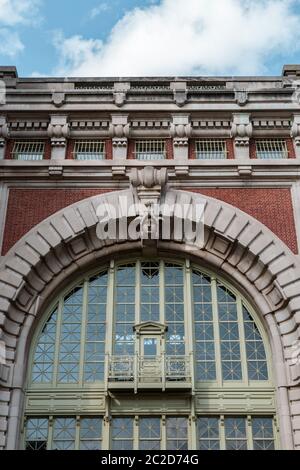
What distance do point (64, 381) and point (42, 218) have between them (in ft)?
16.5

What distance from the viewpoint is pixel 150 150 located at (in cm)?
2236

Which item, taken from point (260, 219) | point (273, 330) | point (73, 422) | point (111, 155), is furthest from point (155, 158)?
point (73, 422)

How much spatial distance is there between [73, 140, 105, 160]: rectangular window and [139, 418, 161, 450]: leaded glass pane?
28.2ft

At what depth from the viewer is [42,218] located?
2098cm

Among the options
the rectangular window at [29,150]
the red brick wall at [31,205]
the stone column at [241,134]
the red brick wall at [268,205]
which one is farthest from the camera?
the rectangular window at [29,150]

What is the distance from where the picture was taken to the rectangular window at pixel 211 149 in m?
22.3

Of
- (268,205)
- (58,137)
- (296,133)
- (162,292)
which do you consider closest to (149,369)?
(162,292)

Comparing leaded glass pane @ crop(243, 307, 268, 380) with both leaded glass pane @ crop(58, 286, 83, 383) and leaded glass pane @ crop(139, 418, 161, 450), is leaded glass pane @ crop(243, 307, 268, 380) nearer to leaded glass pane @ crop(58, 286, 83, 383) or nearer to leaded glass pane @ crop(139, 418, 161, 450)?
leaded glass pane @ crop(139, 418, 161, 450)

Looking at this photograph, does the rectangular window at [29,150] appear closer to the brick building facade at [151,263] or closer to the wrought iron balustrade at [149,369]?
the brick building facade at [151,263]

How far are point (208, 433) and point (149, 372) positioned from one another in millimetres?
2363

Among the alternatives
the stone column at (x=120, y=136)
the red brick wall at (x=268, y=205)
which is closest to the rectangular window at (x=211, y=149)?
the red brick wall at (x=268, y=205)

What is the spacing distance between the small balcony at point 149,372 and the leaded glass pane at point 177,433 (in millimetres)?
966

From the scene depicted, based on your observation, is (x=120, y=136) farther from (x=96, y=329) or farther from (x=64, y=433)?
(x=64, y=433)
